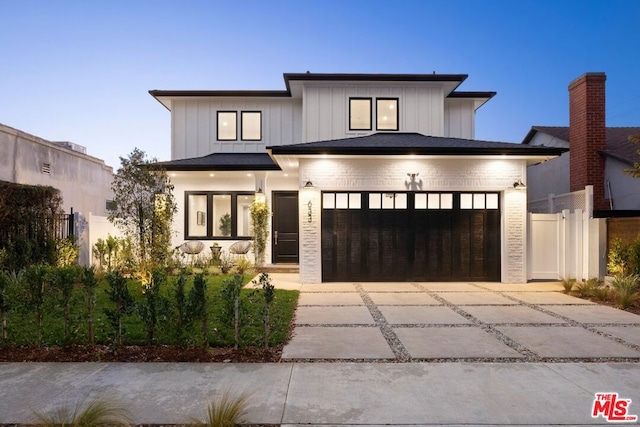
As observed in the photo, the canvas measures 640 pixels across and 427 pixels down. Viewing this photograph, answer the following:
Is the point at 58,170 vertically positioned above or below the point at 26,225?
above

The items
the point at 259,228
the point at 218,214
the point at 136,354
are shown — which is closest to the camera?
the point at 136,354

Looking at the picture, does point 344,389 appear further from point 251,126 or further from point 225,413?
point 251,126

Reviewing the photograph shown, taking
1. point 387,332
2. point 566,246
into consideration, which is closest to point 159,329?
point 387,332

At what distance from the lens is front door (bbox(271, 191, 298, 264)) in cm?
1400

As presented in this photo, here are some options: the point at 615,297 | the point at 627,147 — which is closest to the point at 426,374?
the point at 615,297

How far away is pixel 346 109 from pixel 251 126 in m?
3.80

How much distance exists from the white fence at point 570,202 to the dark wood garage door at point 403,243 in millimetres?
2540

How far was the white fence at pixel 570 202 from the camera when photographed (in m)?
10.8

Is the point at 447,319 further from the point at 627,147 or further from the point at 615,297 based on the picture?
the point at 627,147

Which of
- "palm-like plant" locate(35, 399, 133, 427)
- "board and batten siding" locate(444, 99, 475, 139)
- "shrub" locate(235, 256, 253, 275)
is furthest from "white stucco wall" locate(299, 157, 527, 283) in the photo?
"palm-like plant" locate(35, 399, 133, 427)

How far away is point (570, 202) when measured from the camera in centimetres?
1174

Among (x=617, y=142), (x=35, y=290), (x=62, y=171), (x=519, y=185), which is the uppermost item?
(x=617, y=142)

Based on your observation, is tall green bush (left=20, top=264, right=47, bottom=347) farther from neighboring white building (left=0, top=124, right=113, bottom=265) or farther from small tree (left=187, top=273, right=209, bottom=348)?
neighboring white building (left=0, top=124, right=113, bottom=265)

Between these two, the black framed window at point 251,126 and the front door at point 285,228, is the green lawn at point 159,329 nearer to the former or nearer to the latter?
the front door at point 285,228
